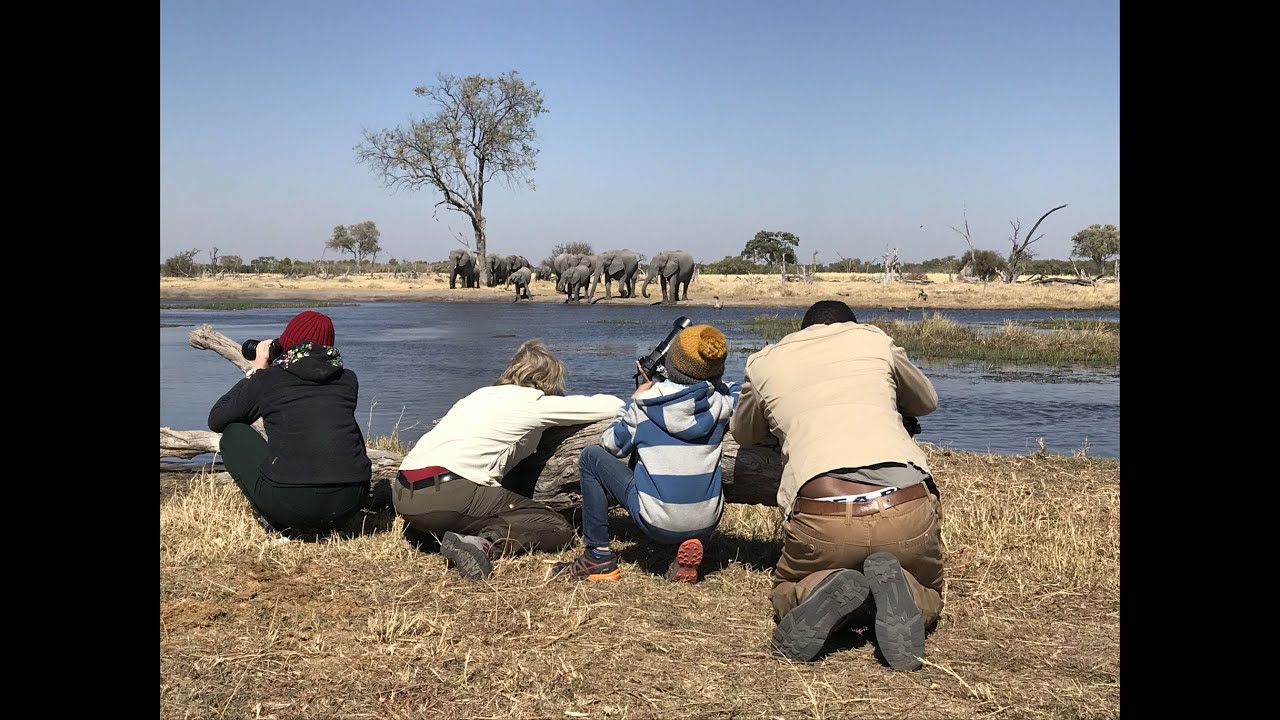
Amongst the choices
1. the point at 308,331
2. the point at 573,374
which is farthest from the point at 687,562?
the point at 573,374

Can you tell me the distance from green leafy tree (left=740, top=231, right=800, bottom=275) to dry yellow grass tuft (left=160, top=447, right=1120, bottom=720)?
76871 mm

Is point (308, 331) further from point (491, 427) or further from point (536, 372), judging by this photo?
point (536, 372)

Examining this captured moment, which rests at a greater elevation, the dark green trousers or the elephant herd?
the elephant herd

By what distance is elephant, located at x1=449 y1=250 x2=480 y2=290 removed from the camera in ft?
170

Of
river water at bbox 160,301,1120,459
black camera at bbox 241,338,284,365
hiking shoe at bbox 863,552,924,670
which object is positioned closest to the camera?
hiking shoe at bbox 863,552,924,670

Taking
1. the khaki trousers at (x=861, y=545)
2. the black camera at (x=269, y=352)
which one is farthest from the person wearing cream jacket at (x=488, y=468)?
the khaki trousers at (x=861, y=545)

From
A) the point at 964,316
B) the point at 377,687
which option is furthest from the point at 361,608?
the point at 964,316

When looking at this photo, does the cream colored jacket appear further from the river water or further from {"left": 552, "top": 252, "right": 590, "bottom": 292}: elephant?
{"left": 552, "top": 252, "right": 590, "bottom": 292}: elephant

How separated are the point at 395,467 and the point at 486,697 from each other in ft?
10.5

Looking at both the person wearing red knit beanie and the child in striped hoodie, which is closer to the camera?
the child in striped hoodie

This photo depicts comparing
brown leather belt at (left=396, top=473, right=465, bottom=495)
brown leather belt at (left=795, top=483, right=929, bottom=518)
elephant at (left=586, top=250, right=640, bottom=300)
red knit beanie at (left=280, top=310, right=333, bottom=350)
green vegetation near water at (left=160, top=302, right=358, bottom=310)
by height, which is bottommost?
brown leather belt at (left=396, top=473, right=465, bottom=495)

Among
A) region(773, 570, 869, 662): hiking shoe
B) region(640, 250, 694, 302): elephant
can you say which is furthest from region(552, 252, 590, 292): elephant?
region(773, 570, 869, 662): hiking shoe

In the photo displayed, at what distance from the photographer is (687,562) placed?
16.5 feet

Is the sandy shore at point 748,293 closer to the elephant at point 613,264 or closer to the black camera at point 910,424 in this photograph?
the elephant at point 613,264
